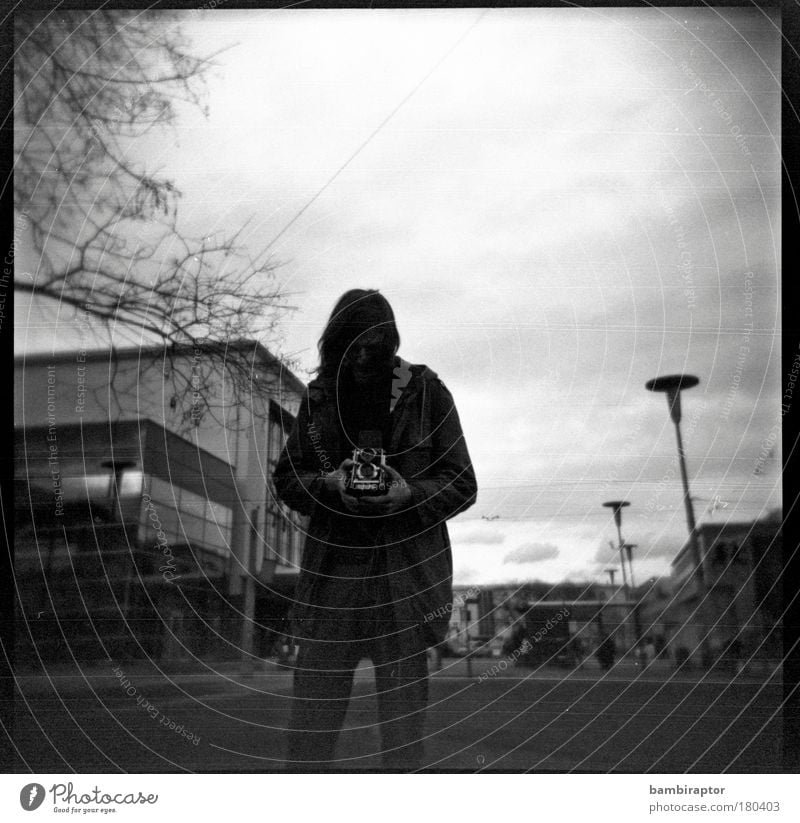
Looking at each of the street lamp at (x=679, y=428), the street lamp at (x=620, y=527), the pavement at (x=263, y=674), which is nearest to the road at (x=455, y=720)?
the pavement at (x=263, y=674)

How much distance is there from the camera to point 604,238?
2730 millimetres

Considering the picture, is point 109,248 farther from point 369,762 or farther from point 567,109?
point 369,762

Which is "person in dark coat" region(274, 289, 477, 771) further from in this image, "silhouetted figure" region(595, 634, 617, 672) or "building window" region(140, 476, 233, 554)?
"silhouetted figure" region(595, 634, 617, 672)

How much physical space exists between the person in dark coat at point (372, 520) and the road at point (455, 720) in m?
0.07

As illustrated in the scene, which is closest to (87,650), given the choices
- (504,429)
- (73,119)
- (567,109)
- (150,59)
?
(504,429)

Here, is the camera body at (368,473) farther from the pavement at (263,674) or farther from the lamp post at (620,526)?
the lamp post at (620,526)

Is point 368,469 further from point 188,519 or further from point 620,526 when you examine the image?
point 620,526

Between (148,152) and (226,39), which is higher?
(226,39)

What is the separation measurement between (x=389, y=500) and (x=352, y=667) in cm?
52

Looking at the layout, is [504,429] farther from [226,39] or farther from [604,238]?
[226,39]

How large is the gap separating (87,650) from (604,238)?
6.52 feet

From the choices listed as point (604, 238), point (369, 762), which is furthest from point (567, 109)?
point (369, 762)

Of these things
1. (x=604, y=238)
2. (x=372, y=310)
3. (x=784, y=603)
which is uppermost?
(x=604, y=238)

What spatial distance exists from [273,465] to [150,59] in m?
1.31
